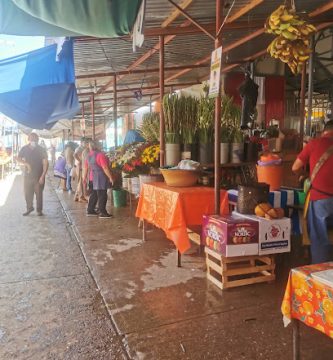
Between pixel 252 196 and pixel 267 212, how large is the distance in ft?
0.81

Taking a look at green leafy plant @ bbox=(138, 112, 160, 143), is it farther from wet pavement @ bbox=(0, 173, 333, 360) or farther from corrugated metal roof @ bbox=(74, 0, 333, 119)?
wet pavement @ bbox=(0, 173, 333, 360)

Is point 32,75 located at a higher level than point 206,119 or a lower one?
higher

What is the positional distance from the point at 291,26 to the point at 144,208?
10.6 ft

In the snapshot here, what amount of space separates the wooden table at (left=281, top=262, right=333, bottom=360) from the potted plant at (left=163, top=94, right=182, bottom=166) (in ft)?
12.3

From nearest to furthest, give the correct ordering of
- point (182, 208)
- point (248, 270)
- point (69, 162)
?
point (248, 270) → point (182, 208) → point (69, 162)

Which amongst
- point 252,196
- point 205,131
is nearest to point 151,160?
point 205,131

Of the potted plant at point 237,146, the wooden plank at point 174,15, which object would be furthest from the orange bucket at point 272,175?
the wooden plank at point 174,15

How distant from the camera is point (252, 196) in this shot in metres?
3.99

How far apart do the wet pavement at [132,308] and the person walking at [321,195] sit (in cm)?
57

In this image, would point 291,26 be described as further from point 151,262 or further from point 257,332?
point 151,262

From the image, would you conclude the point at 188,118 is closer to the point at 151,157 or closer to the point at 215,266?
the point at 151,157

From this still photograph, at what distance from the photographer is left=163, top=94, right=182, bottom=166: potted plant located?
5.71m

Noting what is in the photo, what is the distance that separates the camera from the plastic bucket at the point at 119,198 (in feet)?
30.2

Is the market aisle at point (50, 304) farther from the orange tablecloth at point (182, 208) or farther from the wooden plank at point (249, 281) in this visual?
the wooden plank at point (249, 281)
